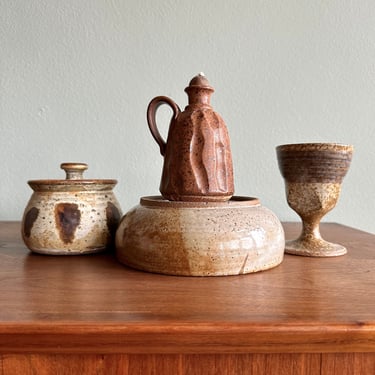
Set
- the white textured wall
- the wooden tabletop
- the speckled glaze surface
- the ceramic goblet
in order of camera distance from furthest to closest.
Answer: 1. the white textured wall
2. the ceramic goblet
3. the speckled glaze surface
4. the wooden tabletop

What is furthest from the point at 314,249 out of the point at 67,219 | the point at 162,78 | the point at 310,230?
the point at 162,78

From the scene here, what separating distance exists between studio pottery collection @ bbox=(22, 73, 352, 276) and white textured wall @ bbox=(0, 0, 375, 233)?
0.33m

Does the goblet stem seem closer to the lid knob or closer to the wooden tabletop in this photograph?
the wooden tabletop

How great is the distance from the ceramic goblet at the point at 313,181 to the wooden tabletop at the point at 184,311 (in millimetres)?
98

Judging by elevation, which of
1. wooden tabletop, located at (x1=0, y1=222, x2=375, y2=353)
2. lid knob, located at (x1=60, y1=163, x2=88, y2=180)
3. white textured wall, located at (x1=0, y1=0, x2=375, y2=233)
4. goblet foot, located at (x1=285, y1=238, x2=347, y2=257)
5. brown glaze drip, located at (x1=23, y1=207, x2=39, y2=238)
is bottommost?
wooden tabletop, located at (x1=0, y1=222, x2=375, y2=353)

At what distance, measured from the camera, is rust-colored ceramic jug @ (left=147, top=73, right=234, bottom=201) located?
497 mm

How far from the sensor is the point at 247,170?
91 centimetres

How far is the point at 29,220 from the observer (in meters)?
0.53

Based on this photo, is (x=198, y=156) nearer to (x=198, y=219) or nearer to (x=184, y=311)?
(x=198, y=219)


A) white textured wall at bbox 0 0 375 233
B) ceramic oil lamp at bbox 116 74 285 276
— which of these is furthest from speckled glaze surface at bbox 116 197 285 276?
white textured wall at bbox 0 0 375 233

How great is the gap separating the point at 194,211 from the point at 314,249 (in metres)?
0.24

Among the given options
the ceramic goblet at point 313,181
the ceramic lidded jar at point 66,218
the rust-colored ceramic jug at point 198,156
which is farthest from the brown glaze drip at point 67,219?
the ceramic goblet at point 313,181

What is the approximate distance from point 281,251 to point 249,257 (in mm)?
72

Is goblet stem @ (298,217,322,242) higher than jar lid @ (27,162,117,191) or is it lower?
lower
